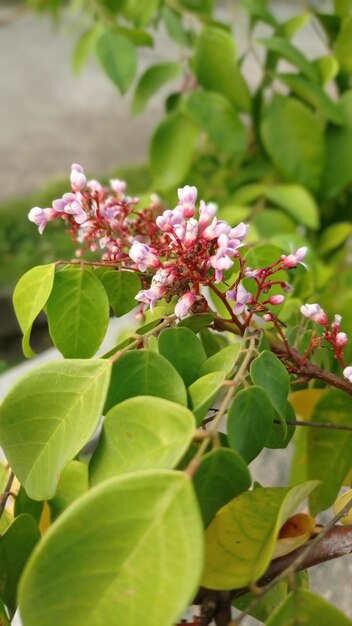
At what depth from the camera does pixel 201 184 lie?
0.90 m

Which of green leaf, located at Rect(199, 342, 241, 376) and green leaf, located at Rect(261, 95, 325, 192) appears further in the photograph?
green leaf, located at Rect(261, 95, 325, 192)

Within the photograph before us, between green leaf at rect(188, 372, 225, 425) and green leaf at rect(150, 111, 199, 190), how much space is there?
0.53 metres

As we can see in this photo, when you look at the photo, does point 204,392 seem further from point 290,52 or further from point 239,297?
point 290,52

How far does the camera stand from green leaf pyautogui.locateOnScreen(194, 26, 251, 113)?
72cm

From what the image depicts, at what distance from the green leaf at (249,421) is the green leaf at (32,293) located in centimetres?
9

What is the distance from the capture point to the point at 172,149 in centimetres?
81

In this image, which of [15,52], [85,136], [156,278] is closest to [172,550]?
[156,278]

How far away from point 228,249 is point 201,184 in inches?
23.8

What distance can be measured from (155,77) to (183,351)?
561 mm

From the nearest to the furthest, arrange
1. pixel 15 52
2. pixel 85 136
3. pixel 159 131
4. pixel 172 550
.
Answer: pixel 172 550 < pixel 159 131 < pixel 85 136 < pixel 15 52

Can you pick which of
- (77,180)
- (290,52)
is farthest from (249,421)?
(290,52)

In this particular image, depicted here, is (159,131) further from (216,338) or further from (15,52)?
(15,52)

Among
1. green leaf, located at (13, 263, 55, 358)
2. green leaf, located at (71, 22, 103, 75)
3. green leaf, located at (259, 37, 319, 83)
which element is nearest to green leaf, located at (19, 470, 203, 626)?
green leaf, located at (13, 263, 55, 358)

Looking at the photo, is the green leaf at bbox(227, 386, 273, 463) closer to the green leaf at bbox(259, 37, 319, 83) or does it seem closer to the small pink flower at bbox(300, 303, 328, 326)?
the small pink flower at bbox(300, 303, 328, 326)
